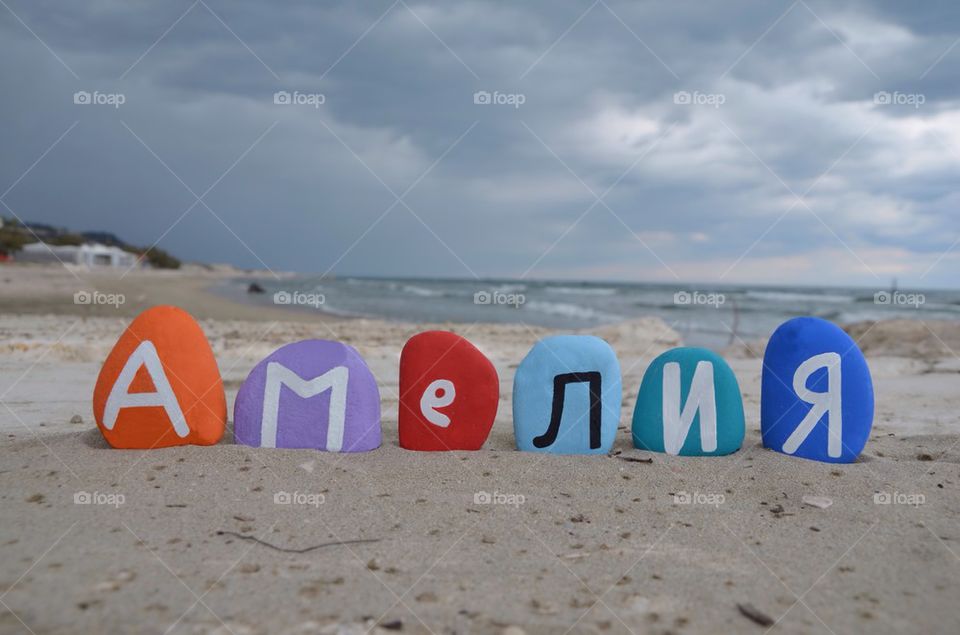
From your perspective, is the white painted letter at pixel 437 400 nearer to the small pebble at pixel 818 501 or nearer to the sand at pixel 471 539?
the sand at pixel 471 539

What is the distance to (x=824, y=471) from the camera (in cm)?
383

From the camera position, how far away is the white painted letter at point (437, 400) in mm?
4168

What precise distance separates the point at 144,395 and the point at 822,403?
4.03 meters

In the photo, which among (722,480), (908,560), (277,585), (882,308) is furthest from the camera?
(882,308)

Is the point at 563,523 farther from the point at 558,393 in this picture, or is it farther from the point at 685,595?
the point at 558,393

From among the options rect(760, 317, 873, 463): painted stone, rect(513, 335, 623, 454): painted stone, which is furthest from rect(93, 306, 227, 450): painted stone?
rect(760, 317, 873, 463): painted stone

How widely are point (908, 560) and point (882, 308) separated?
34726 mm

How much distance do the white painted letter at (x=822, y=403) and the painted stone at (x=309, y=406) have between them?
255cm

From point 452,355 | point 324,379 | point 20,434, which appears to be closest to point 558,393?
point 452,355

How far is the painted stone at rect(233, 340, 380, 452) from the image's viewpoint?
4086 millimetres

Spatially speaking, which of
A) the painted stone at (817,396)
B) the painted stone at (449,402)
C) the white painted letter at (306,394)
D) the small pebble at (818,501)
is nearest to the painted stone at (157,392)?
the white painted letter at (306,394)

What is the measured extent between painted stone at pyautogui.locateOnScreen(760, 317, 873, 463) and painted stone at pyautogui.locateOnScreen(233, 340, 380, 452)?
2.46 m

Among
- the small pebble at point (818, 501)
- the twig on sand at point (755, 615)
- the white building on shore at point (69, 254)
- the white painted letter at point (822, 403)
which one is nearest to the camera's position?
the twig on sand at point (755, 615)

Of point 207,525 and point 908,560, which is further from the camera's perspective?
point 207,525
